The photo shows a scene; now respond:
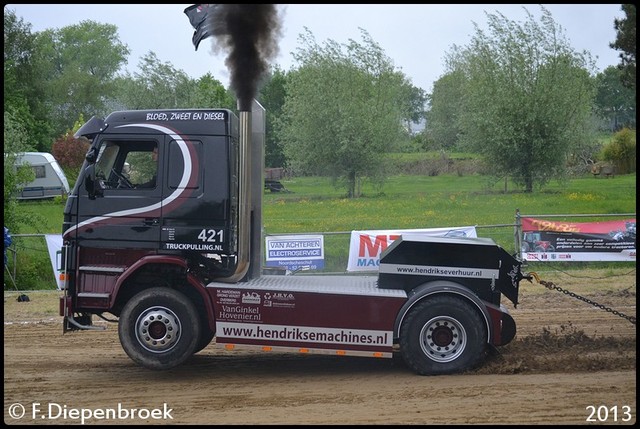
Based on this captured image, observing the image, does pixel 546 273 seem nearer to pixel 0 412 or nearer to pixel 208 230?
pixel 208 230

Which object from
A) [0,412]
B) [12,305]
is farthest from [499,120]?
[0,412]

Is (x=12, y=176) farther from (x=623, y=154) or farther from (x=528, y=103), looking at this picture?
(x=623, y=154)

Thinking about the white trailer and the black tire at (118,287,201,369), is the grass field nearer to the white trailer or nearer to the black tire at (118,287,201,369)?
the white trailer

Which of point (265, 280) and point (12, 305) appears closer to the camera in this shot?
point (265, 280)

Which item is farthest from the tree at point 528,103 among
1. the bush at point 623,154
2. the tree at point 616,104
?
the tree at point 616,104

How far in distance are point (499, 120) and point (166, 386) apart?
32.2 meters

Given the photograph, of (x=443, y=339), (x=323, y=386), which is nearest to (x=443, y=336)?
(x=443, y=339)

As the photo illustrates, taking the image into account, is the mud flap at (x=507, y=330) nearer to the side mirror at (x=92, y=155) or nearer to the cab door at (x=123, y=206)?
the cab door at (x=123, y=206)

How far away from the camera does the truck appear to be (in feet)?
30.8

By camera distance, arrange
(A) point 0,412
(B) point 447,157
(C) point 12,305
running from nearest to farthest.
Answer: (A) point 0,412 → (C) point 12,305 → (B) point 447,157

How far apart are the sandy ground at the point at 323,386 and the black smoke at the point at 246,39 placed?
3.46 m

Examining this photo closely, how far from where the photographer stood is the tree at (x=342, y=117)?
40562 millimetres

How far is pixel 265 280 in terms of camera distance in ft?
33.6

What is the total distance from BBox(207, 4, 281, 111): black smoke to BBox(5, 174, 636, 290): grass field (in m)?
8.88
